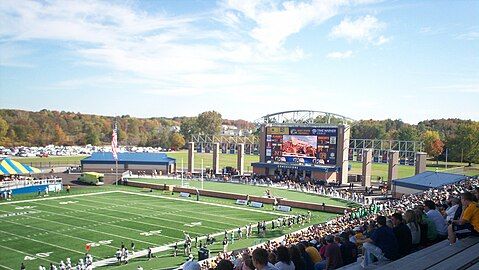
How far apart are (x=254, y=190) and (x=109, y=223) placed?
1942 centimetres

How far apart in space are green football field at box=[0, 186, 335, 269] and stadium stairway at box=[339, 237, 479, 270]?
16786 millimetres

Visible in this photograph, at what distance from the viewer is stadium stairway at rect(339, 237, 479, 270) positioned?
6531mm

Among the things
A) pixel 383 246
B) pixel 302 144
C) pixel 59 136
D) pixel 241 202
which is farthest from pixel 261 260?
pixel 59 136

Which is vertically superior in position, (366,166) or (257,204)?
(366,166)

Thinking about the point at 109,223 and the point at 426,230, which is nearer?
the point at 426,230

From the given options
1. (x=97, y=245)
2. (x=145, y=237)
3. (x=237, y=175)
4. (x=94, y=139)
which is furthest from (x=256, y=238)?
(x=94, y=139)

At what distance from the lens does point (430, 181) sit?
37.5 metres

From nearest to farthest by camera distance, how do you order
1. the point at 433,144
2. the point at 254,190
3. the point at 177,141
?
the point at 254,190 → the point at 433,144 → the point at 177,141

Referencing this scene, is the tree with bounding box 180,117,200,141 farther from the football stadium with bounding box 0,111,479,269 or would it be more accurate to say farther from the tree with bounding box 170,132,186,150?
the football stadium with bounding box 0,111,479,269

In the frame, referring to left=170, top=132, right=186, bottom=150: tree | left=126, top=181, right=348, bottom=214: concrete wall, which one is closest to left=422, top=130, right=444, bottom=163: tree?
left=126, top=181, right=348, bottom=214: concrete wall

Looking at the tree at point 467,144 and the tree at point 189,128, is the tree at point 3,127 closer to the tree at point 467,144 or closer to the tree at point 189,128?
the tree at point 189,128

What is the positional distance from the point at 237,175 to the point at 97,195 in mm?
21029

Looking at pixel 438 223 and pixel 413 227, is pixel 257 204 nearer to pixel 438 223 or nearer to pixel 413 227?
pixel 438 223

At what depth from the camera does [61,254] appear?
946 inches
